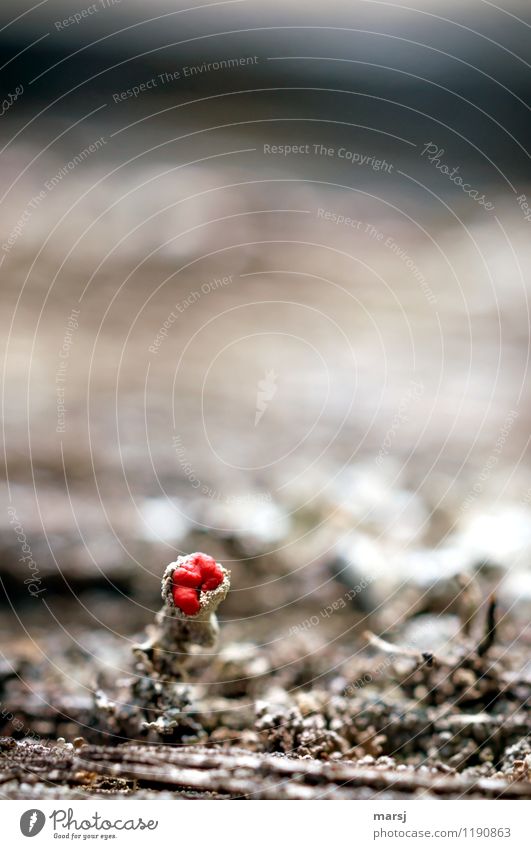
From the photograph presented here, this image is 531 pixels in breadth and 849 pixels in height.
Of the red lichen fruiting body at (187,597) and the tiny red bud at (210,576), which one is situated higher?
the tiny red bud at (210,576)

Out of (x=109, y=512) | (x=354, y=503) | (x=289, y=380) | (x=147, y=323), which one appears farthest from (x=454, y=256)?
(x=109, y=512)

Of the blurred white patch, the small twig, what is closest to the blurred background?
the blurred white patch

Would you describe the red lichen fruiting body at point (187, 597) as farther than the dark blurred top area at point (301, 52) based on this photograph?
No
